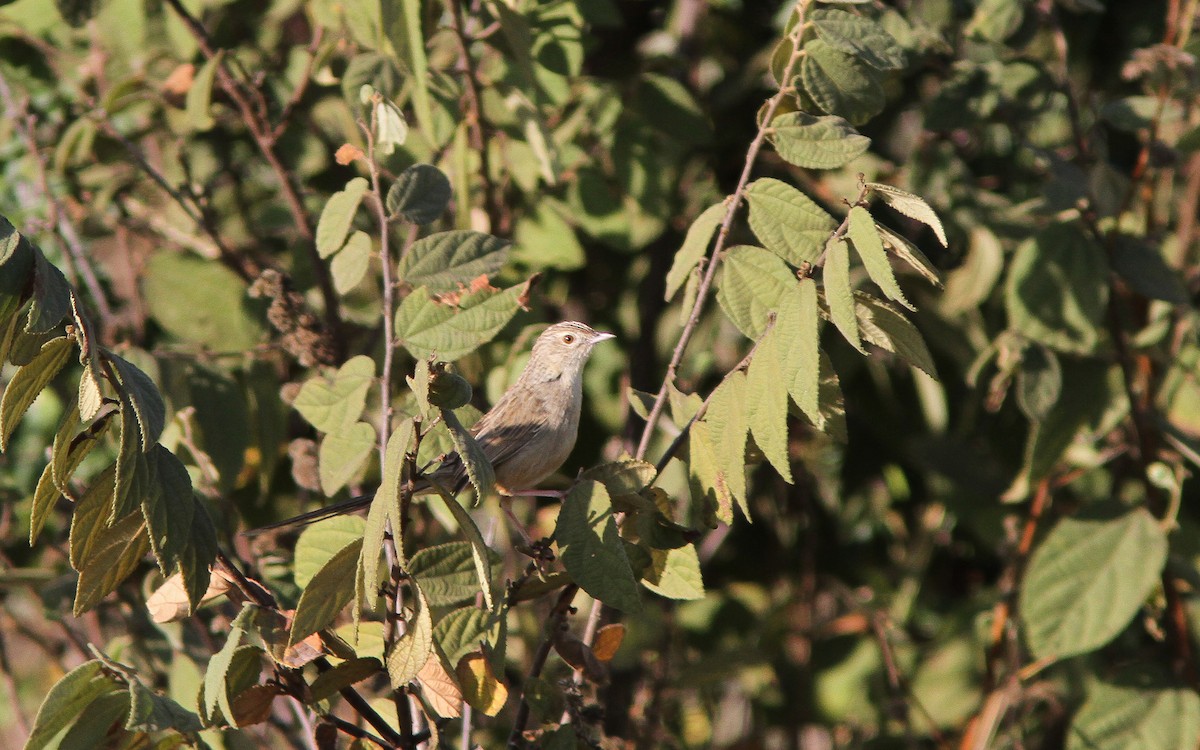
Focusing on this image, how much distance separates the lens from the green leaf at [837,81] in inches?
97.8

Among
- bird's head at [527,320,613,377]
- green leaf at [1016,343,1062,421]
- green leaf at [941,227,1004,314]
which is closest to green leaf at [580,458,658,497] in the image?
bird's head at [527,320,613,377]

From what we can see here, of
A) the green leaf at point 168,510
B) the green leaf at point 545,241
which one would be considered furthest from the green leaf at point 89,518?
the green leaf at point 545,241

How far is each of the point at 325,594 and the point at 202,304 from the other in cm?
222

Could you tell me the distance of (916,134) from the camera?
15.0 ft

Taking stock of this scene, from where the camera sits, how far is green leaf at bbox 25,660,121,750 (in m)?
2.17

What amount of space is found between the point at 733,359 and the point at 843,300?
110 inches

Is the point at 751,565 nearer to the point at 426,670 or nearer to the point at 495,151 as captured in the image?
the point at 495,151

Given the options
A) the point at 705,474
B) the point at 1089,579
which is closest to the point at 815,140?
the point at 705,474

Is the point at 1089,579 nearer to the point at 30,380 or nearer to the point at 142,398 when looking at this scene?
the point at 142,398

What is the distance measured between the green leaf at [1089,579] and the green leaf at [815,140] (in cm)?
218

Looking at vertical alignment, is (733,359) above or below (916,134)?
below

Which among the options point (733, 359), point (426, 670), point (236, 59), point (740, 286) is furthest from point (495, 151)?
point (426, 670)

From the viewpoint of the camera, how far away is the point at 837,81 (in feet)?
8.18

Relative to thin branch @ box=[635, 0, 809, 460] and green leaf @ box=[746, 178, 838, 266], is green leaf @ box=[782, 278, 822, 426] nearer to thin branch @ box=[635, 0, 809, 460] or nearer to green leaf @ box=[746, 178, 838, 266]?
green leaf @ box=[746, 178, 838, 266]
